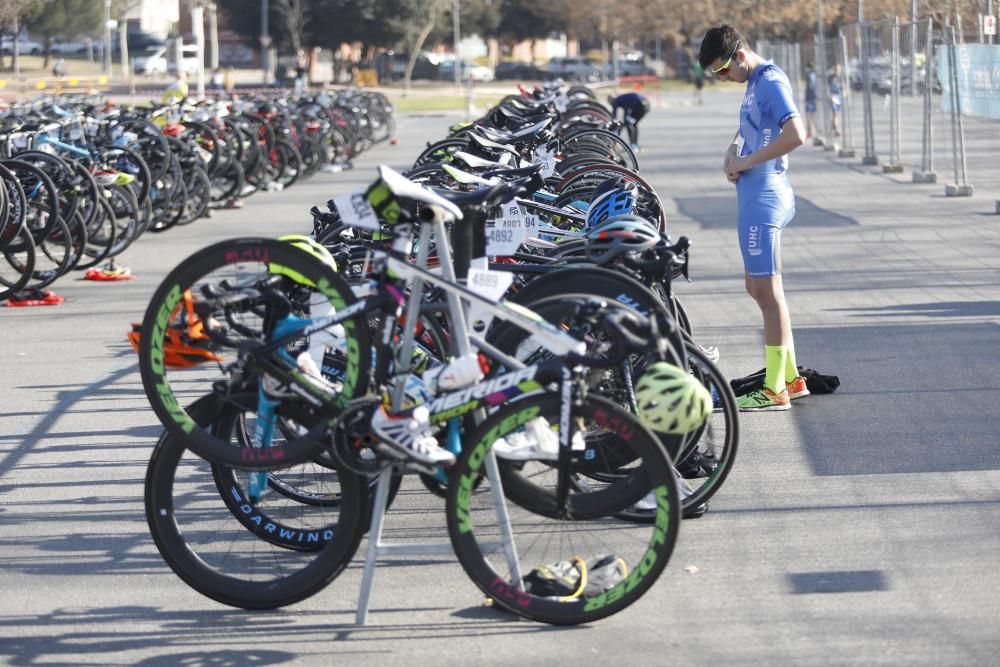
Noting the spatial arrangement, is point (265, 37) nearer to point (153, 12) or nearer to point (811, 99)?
point (153, 12)

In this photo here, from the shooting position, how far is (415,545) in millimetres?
4512

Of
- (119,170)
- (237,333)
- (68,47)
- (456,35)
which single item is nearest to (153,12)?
(456,35)

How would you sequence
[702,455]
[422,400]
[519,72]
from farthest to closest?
[519,72] < [702,455] < [422,400]

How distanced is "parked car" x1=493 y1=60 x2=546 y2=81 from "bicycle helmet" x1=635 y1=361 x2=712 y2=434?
75.1m

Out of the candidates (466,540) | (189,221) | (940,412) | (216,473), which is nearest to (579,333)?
(466,540)

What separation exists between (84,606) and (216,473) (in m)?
0.59

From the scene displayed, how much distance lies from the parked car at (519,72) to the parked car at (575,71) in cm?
55

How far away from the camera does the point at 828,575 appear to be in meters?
5.00

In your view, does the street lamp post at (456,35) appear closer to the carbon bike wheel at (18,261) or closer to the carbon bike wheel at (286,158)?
the carbon bike wheel at (286,158)

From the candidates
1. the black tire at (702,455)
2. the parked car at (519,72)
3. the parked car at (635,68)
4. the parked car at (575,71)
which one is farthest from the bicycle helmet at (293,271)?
the parked car at (519,72)

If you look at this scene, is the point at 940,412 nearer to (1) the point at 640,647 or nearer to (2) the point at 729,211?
(1) the point at 640,647

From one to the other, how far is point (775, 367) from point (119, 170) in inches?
309

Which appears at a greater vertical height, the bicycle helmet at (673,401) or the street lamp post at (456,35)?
the street lamp post at (456,35)

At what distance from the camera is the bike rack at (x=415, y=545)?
4.45 metres
